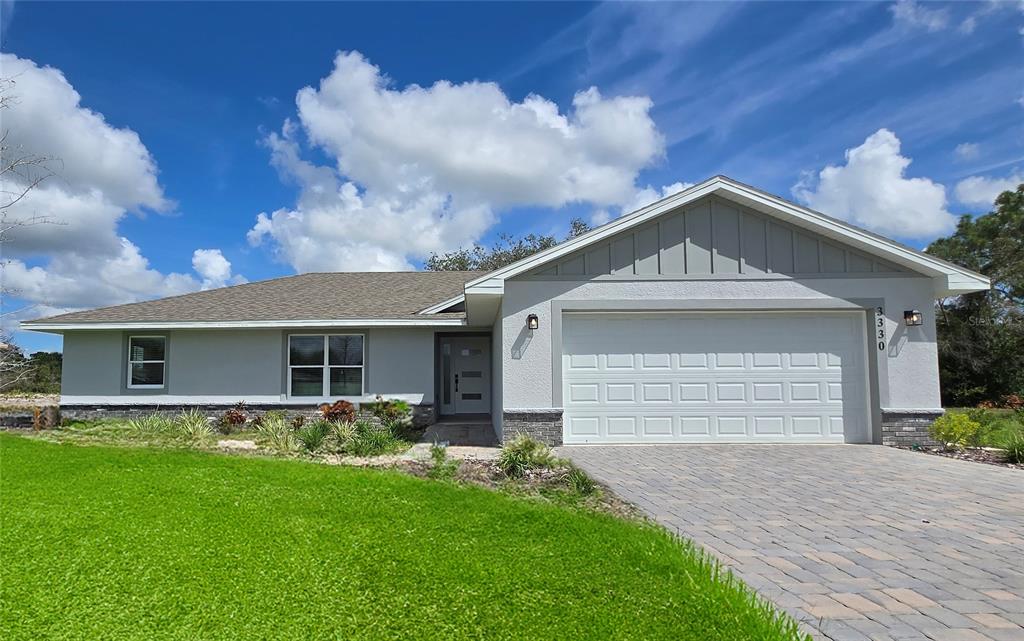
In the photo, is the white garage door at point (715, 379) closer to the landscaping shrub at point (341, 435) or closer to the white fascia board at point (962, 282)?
the white fascia board at point (962, 282)

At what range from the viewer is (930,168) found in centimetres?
A: 1342

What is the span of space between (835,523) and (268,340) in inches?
488

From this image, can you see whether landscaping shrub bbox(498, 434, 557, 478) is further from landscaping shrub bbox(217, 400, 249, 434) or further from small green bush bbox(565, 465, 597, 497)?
landscaping shrub bbox(217, 400, 249, 434)

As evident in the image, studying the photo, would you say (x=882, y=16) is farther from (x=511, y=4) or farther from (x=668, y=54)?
(x=511, y=4)

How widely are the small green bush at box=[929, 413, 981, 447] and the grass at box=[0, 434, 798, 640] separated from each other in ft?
25.7

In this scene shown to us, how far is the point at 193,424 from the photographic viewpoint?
11.6 meters

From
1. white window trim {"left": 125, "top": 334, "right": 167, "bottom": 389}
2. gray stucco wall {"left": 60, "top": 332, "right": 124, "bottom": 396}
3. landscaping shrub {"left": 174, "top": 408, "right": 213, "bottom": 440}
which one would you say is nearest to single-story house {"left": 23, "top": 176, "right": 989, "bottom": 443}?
landscaping shrub {"left": 174, "top": 408, "right": 213, "bottom": 440}

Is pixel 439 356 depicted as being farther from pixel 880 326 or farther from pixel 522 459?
pixel 880 326

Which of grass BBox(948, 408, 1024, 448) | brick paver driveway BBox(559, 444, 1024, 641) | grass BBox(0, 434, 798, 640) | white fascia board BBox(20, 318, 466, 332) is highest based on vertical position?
white fascia board BBox(20, 318, 466, 332)

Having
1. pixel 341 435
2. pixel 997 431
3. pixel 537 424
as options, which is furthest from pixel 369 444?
pixel 997 431

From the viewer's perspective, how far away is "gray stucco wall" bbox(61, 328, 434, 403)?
44.3 feet

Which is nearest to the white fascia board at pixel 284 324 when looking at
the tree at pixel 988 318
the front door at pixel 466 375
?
the front door at pixel 466 375

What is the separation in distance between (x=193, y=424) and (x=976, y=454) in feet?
Result: 47.6

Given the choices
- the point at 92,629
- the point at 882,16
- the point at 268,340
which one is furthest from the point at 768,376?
the point at 268,340
